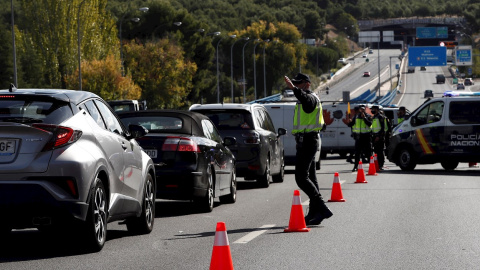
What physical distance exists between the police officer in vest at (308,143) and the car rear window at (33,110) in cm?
366

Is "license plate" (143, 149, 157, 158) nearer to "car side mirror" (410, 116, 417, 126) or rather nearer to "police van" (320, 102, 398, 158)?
"car side mirror" (410, 116, 417, 126)

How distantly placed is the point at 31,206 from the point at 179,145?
5.11 metres

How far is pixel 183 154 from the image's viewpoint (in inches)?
554

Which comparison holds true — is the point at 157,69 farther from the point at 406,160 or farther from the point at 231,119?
the point at 231,119

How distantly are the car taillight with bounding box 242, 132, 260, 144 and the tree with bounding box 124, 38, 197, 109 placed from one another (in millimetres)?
68525

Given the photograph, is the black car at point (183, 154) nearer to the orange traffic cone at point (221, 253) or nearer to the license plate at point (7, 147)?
the license plate at point (7, 147)

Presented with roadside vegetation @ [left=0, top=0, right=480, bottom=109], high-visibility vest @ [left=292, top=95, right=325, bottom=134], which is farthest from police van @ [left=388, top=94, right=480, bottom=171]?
roadside vegetation @ [left=0, top=0, right=480, bottom=109]

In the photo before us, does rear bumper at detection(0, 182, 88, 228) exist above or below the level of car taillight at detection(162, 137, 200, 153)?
above

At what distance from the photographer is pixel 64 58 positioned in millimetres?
71312

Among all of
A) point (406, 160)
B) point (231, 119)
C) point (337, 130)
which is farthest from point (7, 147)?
point (337, 130)

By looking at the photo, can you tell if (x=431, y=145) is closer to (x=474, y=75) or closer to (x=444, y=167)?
(x=444, y=167)

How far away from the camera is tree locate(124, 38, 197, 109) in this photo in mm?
87750

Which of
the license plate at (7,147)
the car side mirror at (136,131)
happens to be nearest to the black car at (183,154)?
the car side mirror at (136,131)

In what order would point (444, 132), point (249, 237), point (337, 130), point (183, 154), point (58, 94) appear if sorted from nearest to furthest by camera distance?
point (58, 94) → point (249, 237) → point (183, 154) → point (444, 132) → point (337, 130)
